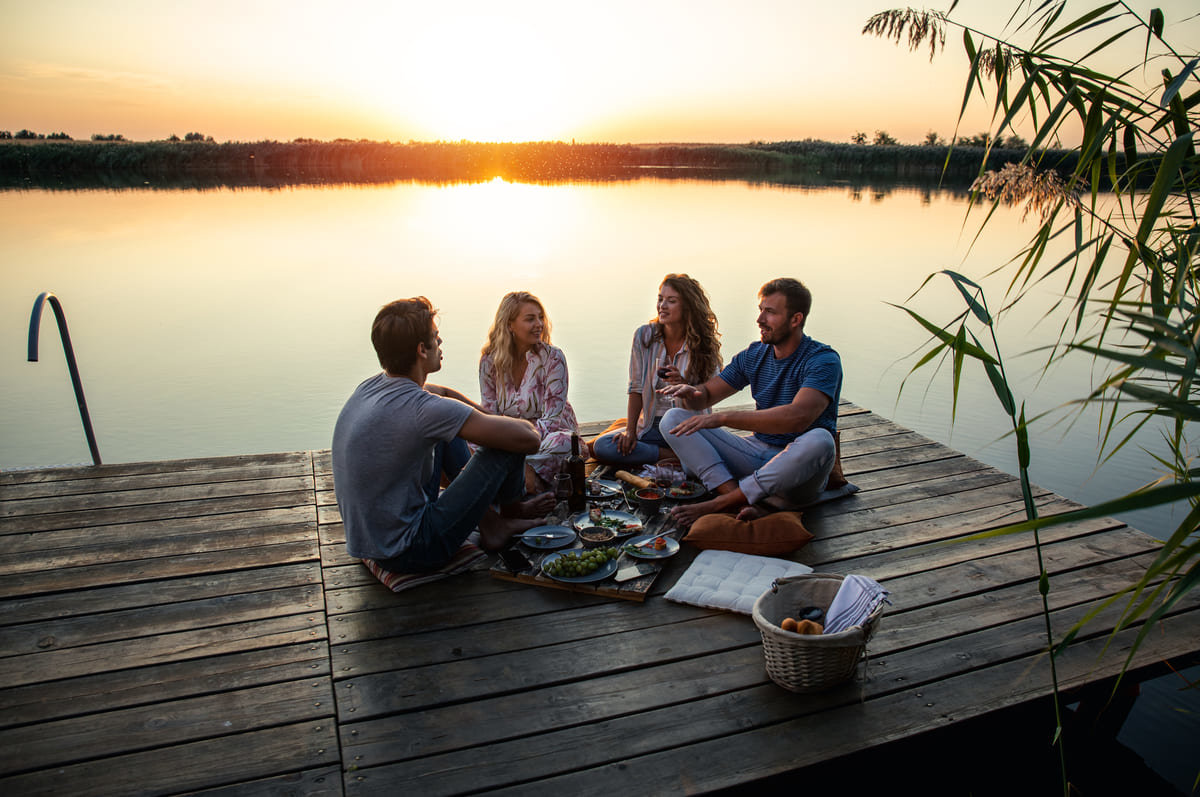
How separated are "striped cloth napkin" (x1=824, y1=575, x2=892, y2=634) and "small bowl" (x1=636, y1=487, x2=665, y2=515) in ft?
4.26

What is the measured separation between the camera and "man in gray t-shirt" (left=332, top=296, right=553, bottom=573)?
2.95m

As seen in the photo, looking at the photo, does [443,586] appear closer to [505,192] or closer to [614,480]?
[614,480]

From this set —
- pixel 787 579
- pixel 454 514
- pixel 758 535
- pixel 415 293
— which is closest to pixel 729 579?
pixel 758 535

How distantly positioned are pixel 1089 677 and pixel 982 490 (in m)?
1.79

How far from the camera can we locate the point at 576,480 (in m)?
3.82

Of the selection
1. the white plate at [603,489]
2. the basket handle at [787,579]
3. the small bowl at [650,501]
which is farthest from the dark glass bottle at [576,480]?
the basket handle at [787,579]

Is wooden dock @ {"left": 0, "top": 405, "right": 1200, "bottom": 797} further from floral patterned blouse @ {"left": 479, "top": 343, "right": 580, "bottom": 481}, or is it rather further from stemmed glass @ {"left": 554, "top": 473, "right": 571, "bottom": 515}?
floral patterned blouse @ {"left": 479, "top": 343, "right": 580, "bottom": 481}

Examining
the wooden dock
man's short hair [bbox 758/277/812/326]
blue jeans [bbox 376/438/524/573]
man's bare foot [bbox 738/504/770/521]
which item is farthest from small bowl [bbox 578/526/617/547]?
man's short hair [bbox 758/277/812/326]

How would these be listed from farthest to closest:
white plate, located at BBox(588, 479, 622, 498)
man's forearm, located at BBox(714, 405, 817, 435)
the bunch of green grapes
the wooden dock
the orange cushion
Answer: white plate, located at BBox(588, 479, 622, 498)
man's forearm, located at BBox(714, 405, 817, 435)
the orange cushion
the bunch of green grapes
the wooden dock

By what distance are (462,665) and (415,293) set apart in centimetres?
941

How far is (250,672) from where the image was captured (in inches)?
103

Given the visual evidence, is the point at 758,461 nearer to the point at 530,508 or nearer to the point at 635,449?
the point at 635,449

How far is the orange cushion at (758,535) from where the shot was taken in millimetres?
3330

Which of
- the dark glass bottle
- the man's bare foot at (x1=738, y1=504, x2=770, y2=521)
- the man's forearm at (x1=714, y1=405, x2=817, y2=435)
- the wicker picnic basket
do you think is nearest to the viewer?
the wicker picnic basket
